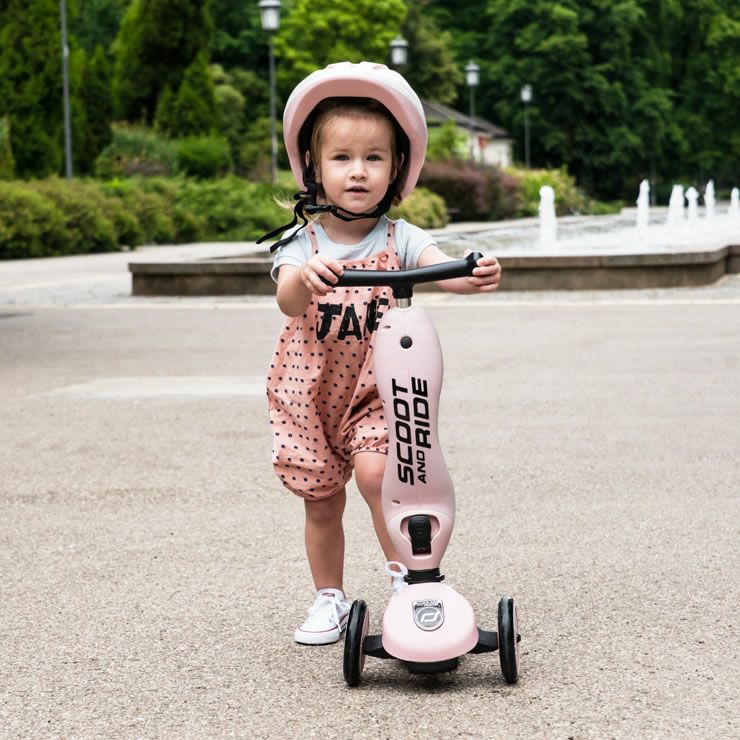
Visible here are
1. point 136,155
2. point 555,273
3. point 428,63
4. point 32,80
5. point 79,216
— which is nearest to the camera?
point 555,273

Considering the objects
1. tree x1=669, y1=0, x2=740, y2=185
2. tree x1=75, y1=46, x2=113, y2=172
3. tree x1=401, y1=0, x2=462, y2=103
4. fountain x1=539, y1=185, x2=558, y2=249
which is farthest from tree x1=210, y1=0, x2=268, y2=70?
fountain x1=539, y1=185, x2=558, y2=249

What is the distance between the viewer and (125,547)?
16.0 feet

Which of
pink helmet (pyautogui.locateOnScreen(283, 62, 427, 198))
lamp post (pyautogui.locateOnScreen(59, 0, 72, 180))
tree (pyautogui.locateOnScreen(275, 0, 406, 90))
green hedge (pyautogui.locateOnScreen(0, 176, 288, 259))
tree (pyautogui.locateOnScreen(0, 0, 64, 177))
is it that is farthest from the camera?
tree (pyautogui.locateOnScreen(275, 0, 406, 90))

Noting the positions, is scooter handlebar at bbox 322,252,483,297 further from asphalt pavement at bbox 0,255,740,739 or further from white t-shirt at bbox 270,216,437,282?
asphalt pavement at bbox 0,255,740,739

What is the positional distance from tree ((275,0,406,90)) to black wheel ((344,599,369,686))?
6475 cm

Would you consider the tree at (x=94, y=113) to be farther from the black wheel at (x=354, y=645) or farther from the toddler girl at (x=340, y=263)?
the black wheel at (x=354, y=645)

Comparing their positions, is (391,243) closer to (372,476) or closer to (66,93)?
(372,476)

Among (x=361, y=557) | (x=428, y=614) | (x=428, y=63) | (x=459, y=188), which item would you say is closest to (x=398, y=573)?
(x=428, y=614)

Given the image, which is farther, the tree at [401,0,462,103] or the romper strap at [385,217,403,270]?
the tree at [401,0,462,103]

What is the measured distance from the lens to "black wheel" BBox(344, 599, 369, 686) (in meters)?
3.29

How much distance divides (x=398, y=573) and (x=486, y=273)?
739 millimetres

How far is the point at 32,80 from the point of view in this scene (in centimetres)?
3147

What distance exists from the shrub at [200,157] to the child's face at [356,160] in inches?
1438

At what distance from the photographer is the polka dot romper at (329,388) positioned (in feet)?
11.6
